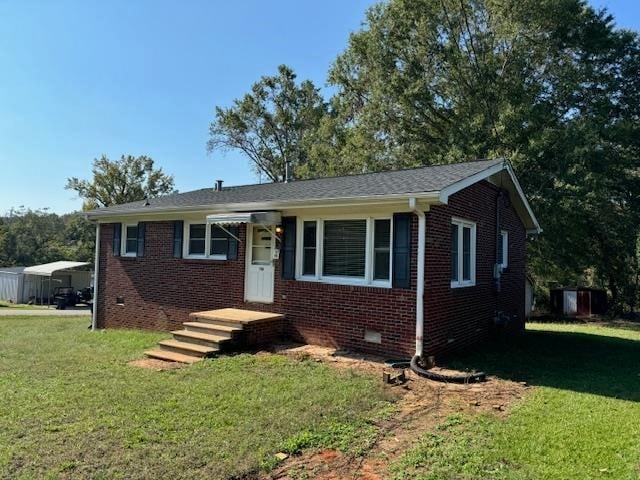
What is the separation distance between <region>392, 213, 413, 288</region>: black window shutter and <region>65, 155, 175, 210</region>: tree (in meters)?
38.2

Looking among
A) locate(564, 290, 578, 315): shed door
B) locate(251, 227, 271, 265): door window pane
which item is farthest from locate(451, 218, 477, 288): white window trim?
locate(564, 290, 578, 315): shed door

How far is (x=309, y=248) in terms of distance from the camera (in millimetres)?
8844

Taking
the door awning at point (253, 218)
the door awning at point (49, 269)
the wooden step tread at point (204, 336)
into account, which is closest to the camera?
the wooden step tread at point (204, 336)

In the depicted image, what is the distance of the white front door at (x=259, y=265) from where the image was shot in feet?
30.8

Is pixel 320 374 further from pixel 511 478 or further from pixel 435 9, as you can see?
pixel 435 9

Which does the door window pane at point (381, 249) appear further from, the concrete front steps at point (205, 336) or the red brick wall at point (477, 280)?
the concrete front steps at point (205, 336)

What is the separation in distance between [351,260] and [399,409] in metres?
3.50

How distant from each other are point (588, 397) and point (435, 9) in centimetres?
2052

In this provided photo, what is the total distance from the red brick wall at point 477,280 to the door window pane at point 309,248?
235 cm

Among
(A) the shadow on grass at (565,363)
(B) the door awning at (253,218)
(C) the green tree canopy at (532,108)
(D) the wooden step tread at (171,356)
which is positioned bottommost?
(D) the wooden step tread at (171,356)

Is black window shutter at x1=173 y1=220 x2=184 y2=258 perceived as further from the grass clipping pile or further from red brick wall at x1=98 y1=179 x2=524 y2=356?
the grass clipping pile

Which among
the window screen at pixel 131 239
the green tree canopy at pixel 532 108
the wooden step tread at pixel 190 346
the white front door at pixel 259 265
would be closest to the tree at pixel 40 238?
the green tree canopy at pixel 532 108

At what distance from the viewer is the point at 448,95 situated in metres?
21.0

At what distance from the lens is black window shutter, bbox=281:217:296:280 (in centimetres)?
893
